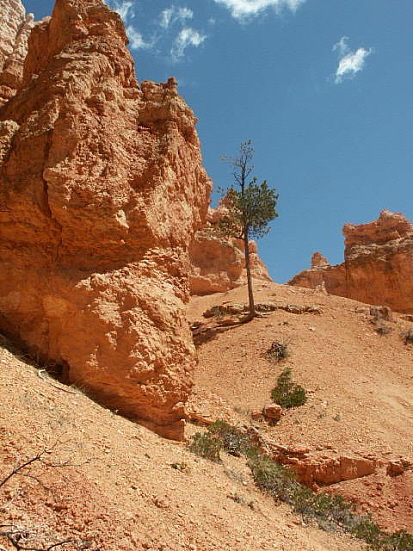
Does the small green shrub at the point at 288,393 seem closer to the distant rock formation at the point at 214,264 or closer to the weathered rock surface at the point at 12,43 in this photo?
the weathered rock surface at the point at 12,43

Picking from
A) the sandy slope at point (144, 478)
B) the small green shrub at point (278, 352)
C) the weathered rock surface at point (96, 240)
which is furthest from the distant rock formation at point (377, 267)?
the weathered rock surface at point (96, 240)

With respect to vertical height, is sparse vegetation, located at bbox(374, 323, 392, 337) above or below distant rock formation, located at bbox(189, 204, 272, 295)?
below

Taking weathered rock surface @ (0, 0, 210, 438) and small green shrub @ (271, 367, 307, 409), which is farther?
small green shrub @ (271, 367, 307, 409)

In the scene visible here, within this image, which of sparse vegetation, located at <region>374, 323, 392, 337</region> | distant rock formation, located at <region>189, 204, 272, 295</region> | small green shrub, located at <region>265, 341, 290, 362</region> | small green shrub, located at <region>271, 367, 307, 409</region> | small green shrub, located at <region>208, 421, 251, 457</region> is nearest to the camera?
small green shrub, located at <region>208, 421, 251, 457</region>

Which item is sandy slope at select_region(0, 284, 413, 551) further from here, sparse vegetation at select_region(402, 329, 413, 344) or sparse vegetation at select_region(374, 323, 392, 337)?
sparse vegetation at select_region(374, 323, 392, 337)

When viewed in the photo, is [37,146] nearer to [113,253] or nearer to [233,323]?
[113,253]

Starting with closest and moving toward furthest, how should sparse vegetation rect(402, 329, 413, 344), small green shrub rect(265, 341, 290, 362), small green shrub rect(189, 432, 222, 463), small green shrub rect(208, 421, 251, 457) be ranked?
small green shrub rect(189, 432, 222, 463), small green shrub rect(208, 421, 251, 457), small green shrub rect(265, 341, 290, 362), sparse vegetation rect(402, 329, 413, 344)

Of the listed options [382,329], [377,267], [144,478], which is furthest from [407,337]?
[144,478]

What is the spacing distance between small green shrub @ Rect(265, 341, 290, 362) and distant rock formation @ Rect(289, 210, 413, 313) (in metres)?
16.9

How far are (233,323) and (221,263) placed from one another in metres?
11.9

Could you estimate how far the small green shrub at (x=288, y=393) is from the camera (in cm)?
1297

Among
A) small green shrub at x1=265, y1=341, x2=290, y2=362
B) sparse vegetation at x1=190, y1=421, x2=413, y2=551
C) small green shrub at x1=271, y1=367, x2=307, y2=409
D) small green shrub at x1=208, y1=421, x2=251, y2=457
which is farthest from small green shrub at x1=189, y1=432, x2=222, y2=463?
small green shrub at x1=265, y1=341, x2=290, y2=362

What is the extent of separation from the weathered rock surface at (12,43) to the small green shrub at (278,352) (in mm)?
11358

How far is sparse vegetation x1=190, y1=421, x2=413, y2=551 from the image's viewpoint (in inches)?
302
